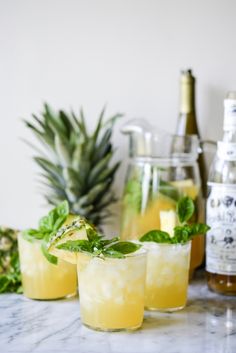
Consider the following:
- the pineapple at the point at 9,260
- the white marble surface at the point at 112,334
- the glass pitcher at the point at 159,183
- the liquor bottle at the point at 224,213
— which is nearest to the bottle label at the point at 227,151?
the liquor bottle at the point at 224,213

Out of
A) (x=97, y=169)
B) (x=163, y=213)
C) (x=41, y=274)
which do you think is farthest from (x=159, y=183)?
(x=41, y=274)

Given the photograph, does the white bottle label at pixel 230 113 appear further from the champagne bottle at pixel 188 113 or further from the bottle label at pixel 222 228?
the champagne bottle at pixel 188 113

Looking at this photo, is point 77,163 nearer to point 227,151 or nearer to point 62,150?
point 62,150

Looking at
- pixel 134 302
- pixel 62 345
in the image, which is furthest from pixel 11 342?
pixel 134 302

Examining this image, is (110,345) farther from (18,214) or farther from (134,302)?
(18,214)

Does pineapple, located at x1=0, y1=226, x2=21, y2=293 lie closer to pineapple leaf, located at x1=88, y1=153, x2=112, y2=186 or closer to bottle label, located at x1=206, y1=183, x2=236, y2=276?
pineapple leaf, located at x1=88, y1=153, x2=112, y2=186

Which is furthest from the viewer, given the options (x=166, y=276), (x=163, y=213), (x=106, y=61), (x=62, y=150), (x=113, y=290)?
(x=106, y=61)
